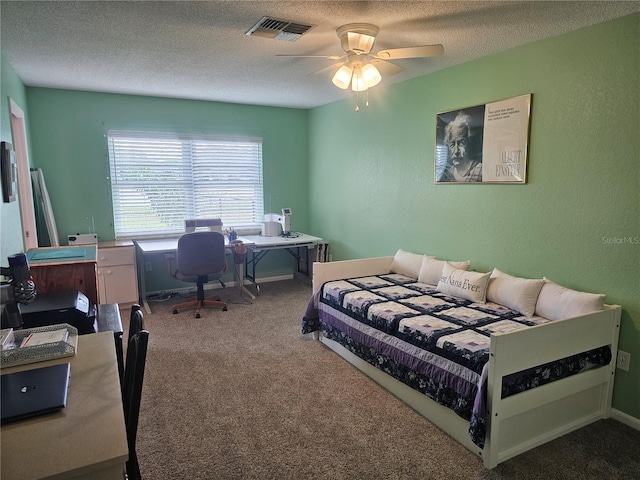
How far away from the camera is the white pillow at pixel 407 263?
3.78 metres

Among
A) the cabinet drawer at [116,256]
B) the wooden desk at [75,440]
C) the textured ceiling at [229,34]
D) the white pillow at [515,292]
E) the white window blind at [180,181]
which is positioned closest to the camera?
the wooden desk at [75,440]

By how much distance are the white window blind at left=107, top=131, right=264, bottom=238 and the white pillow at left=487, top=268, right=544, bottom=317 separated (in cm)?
349

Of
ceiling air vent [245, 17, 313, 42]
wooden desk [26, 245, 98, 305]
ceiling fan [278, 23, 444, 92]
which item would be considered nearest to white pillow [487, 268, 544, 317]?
ceiling fan [278, 23, 444, 92]

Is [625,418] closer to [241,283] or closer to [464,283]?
[464,283]

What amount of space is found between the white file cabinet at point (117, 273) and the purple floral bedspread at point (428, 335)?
214 centimetres

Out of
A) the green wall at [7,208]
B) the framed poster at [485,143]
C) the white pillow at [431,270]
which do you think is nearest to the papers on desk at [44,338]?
the green wall at [7,208]

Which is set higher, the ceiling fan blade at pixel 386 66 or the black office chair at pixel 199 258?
the ceiling fan blade at pixel 386 66

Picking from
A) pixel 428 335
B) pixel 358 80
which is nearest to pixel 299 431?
pixel 428 335

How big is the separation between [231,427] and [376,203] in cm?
283

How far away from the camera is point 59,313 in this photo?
2092mm

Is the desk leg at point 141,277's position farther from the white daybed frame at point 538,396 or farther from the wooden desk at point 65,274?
the white daybed frame at point 538,396

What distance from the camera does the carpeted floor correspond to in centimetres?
203

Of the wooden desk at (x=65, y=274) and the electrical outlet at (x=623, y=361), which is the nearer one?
the electrical outlet at (x=623, y=361)

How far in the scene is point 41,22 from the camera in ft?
8.00
